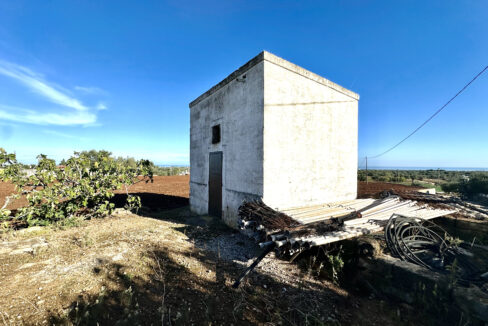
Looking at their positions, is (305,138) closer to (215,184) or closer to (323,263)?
(323,263)

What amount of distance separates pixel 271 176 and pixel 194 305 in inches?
152

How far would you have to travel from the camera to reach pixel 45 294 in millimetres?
3209

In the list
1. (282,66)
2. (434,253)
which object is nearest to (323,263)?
(434,253)

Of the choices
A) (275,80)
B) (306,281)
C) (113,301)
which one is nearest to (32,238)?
(113,301)

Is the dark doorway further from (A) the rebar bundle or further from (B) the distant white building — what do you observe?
(A) the rebar bundle

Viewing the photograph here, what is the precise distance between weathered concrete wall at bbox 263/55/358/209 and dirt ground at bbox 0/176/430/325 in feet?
8.15

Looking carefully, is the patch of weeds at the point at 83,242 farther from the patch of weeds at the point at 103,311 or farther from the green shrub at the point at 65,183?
the patch of weeds at the point at 103,311

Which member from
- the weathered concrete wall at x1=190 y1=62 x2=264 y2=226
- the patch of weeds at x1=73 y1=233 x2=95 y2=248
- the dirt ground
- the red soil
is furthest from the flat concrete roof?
the patch of weeds at x1=73 y1=233 x2=95 y2=248

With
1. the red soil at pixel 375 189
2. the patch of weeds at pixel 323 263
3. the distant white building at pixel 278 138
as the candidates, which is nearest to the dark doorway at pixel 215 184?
the distant white building at pixel 278 138

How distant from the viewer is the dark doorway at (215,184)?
838 centimetres

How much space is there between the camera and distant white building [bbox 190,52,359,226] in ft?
20.1

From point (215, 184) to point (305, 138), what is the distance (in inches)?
172

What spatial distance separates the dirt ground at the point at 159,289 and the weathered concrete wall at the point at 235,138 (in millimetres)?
2194

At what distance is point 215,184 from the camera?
8750mm
